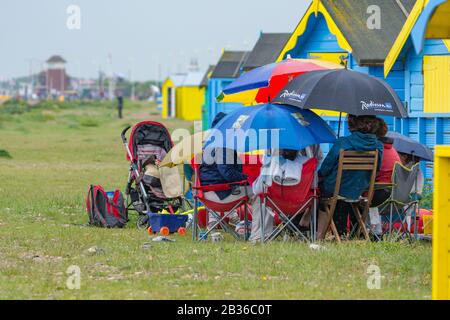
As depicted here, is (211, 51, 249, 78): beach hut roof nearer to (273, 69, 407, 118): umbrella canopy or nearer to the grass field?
the grass field

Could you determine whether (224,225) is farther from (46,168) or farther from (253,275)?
(46,168)

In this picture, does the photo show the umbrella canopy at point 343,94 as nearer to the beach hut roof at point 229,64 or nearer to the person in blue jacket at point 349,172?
the person in blue jacket at point 349,172

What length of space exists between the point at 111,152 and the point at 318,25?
41.7ft

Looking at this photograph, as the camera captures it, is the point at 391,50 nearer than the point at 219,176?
No

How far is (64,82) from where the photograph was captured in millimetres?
196875

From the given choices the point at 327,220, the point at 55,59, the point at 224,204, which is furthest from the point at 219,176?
the point at 55,59

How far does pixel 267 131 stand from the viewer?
12.2m

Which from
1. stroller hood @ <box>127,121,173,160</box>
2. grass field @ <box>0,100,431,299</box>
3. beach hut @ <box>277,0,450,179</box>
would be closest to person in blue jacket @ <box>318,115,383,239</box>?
grass field @ <box>0,100,431,299</box>

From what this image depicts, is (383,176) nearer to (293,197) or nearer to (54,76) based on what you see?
(293,197)

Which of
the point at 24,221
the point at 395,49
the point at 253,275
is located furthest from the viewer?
the point at 395,49

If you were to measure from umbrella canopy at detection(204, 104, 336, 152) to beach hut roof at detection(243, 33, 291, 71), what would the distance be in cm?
1765

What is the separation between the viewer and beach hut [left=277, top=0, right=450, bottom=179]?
671 inches

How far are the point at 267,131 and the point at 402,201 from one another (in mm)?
1786
